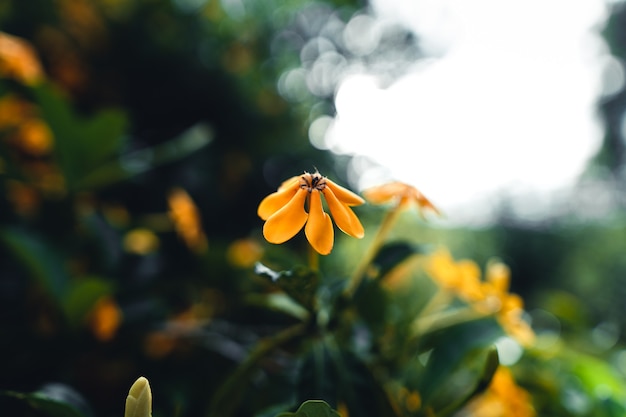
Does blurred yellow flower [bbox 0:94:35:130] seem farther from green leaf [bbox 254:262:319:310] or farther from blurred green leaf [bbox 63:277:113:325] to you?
green leaf [bbox 254:262:319:310]

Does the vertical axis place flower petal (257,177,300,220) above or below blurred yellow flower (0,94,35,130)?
below

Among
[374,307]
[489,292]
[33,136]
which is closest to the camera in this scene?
[374,307]

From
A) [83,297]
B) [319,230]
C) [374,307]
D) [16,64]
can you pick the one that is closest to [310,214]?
[319,230]

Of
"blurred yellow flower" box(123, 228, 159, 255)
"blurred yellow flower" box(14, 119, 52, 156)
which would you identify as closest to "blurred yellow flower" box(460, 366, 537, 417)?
"blurred yellow flower" box(123, 228, 159, 255)

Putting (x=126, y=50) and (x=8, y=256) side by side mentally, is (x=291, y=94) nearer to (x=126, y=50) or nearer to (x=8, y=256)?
(x=126, y=50)

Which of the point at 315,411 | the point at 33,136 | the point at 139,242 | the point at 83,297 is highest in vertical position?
→ the point at 33,136

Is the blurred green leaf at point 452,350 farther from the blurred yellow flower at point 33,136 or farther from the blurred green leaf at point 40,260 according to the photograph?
the blurred yellow flower at point 33,136

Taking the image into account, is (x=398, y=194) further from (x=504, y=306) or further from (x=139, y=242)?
(x=139, y=242)

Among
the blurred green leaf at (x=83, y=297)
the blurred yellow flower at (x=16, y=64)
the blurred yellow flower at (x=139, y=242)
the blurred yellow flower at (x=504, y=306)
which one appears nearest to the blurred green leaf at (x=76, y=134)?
the blurred yellow flower at (x=16, y=64)
